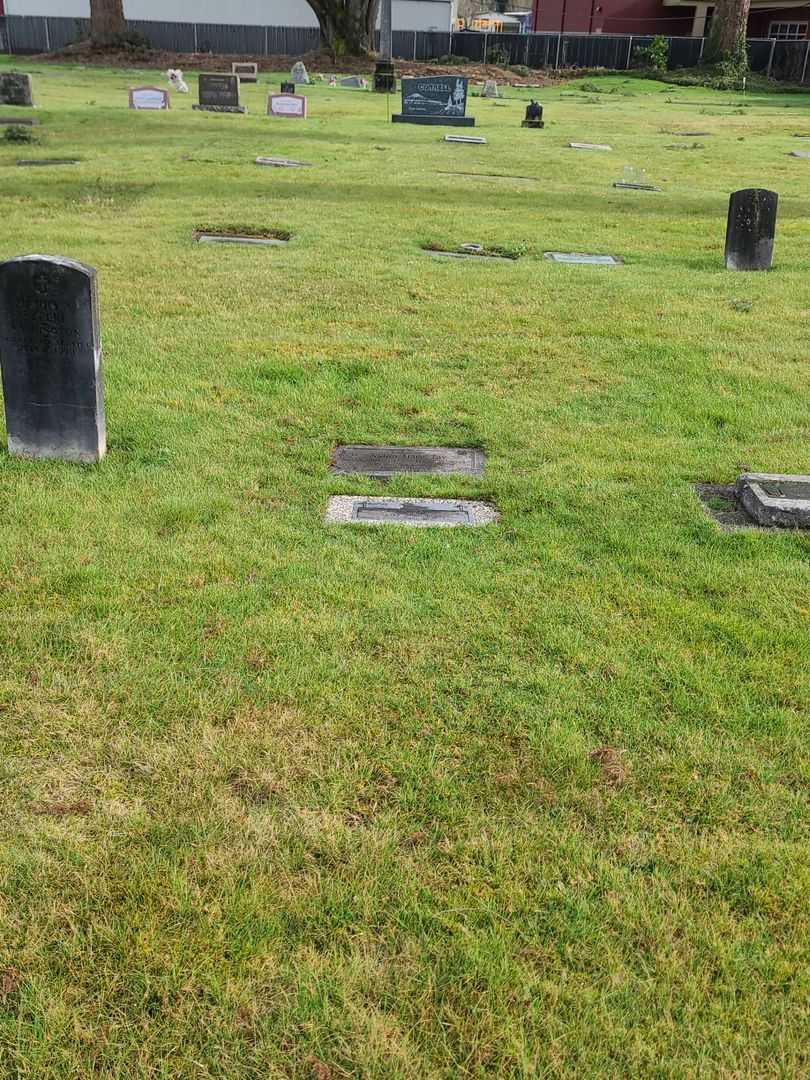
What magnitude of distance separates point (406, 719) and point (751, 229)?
872 cm

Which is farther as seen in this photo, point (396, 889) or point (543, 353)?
point (543, 353)

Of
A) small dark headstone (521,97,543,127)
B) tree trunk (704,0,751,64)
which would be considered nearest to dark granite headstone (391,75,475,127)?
small dark headstone (521,97,543,127)

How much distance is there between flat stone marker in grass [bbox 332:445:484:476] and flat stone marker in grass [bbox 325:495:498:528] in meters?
0.35

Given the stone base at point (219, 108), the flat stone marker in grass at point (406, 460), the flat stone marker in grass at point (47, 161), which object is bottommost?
the flat stone marker in grass at point (406, 460)

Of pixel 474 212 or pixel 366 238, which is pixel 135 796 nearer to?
pixel 366 238

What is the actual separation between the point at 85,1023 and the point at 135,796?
794 millimetres

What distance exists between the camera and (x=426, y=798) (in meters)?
3.03

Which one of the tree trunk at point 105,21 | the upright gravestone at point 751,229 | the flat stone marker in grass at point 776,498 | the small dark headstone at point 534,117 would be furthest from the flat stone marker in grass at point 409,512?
the tree trunk at point 105,21

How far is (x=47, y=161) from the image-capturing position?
49.6ft

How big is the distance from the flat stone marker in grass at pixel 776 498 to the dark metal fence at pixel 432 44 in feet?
152

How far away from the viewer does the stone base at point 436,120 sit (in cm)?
2469

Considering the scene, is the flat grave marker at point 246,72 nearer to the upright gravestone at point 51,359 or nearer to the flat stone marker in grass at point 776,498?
the upright gravestone at point 51,359

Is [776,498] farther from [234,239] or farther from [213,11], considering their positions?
[213,11]

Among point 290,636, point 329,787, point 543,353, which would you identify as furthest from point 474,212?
point 329,787
